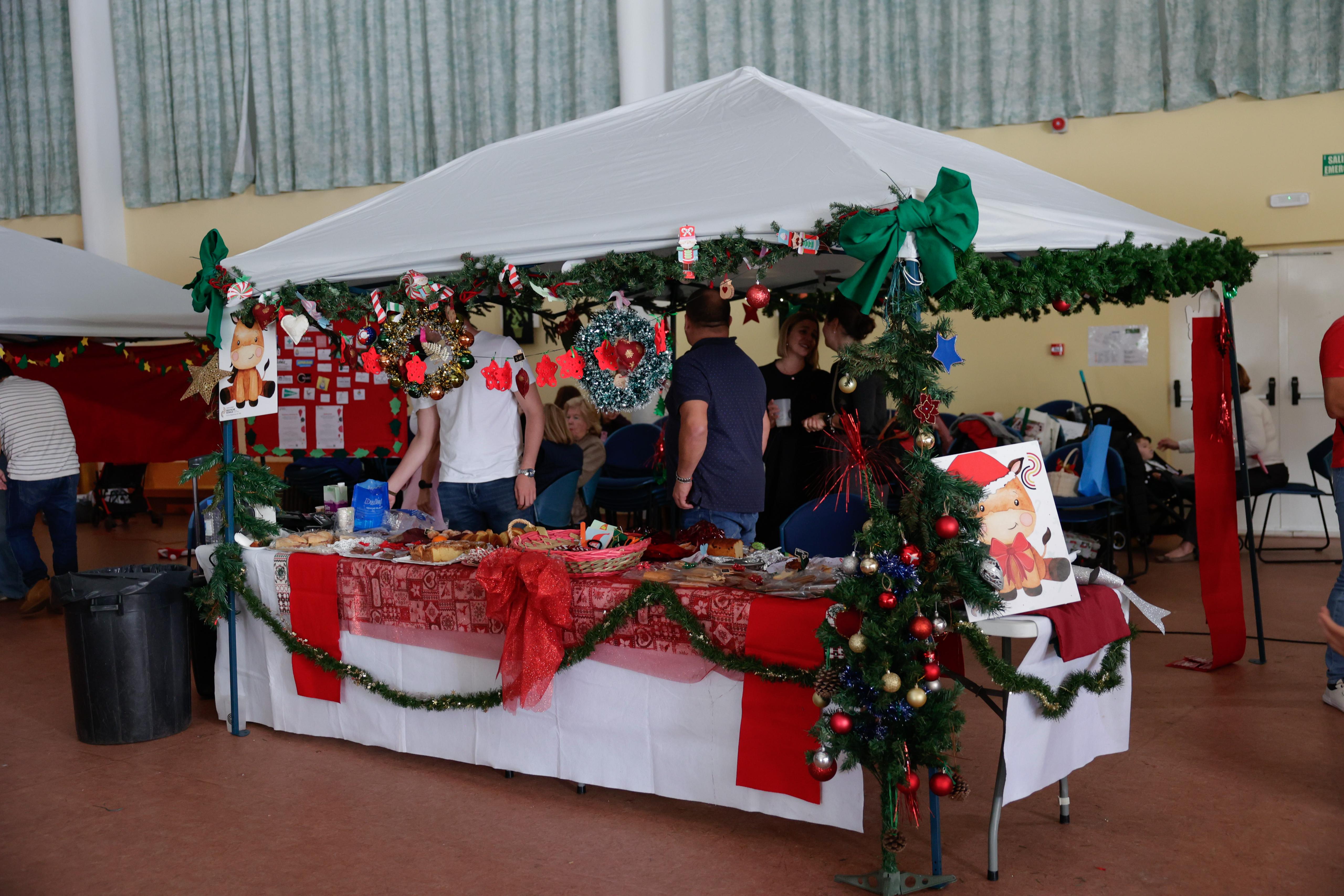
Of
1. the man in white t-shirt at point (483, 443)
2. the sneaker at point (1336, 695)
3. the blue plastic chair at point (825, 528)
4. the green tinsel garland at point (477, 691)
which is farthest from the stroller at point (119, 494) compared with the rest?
the sneaker at point (1336, 695)

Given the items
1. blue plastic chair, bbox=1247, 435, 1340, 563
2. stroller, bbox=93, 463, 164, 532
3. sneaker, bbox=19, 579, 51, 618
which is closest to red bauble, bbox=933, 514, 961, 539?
blue plastic chair, bbox=1247, 435, 1340, 563

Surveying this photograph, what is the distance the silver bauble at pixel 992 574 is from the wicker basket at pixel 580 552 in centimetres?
118

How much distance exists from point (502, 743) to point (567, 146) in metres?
2.23

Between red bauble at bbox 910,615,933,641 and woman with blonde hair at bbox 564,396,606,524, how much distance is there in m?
3.67

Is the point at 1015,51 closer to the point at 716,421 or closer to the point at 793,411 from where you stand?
the point at 793,411

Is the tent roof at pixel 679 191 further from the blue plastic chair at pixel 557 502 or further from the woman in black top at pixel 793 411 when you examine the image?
the blue plastic chair at pixel 557 502

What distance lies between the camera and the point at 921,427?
2637 millimetres

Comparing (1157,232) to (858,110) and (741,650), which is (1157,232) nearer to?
(858,110)

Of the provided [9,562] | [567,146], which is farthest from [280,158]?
[567,146]

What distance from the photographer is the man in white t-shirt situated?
13.0 ft

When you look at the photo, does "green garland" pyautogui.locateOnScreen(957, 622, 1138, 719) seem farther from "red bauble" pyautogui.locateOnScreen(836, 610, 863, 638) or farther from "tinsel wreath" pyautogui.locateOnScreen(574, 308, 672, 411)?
"tinsel wreath" pyautogui.locateOnScreen(574, 308, 672, 411)

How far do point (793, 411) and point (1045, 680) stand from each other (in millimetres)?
2402

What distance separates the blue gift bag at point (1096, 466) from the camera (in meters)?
5.66

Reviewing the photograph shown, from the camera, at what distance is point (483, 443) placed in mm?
3980
